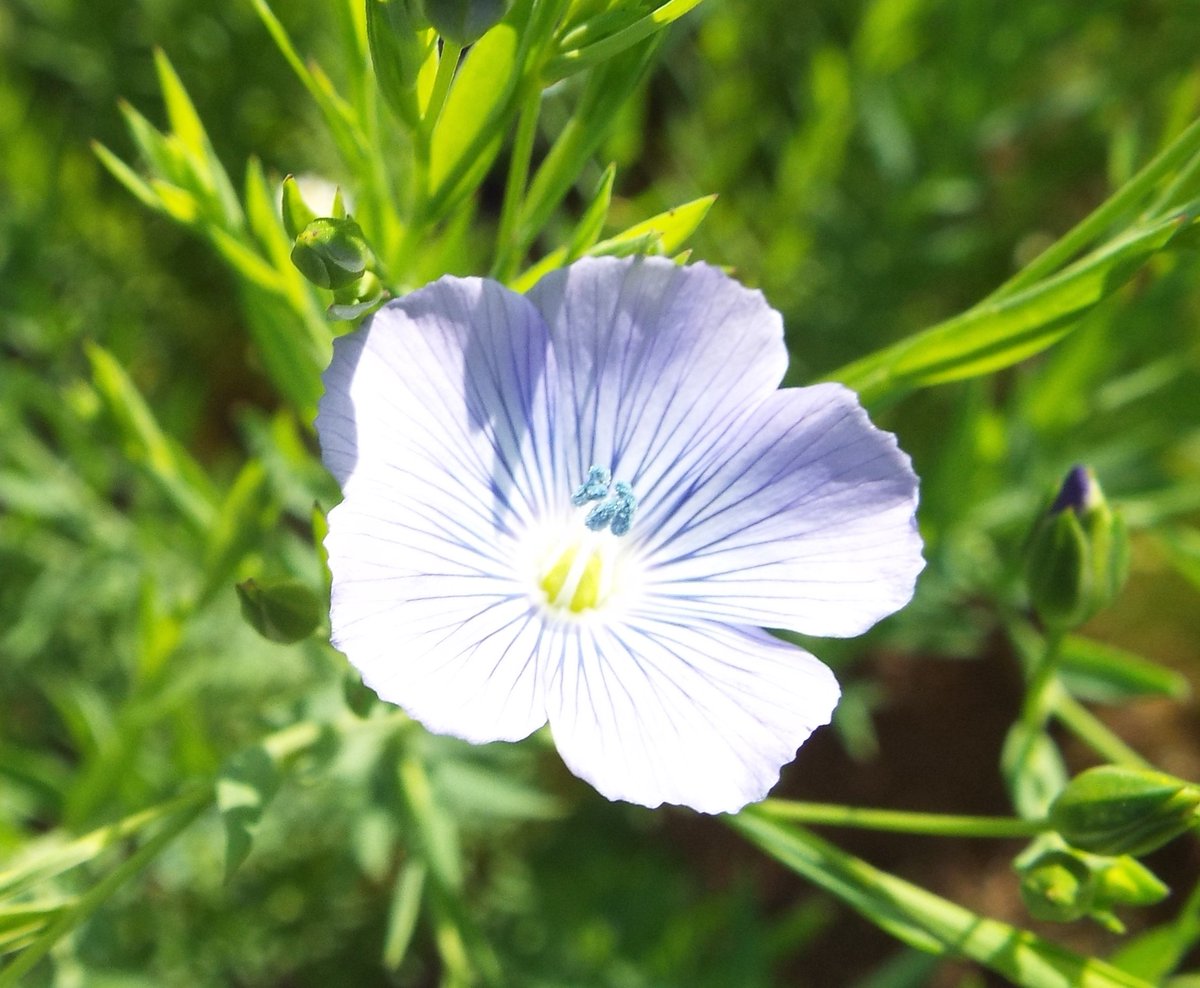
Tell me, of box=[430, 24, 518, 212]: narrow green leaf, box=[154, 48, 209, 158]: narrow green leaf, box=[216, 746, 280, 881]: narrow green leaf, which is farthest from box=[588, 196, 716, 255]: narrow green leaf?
box=[216, 746, 280, 881]: narrow green leaf

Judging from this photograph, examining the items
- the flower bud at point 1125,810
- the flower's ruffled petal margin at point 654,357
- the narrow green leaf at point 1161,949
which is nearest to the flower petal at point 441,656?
the flower's ruffled petal margin at point 654,357

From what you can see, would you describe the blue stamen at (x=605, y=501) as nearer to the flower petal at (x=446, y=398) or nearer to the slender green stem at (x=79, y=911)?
the flower petal at (x=446, y=398)

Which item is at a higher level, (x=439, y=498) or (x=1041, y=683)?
(x=439, y=498)

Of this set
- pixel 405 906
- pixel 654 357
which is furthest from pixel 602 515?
pixel 405 906

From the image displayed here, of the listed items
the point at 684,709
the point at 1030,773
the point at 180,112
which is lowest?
Result: the point at 1030,773

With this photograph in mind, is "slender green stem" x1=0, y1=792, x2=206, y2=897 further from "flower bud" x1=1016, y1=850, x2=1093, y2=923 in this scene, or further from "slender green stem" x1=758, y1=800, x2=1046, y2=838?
"flower bud" x1=1016, y1=850, x2=1093, y2=923

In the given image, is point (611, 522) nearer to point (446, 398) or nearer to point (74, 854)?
point (446, 398)
